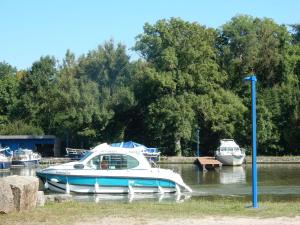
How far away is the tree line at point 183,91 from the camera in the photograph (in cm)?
6706

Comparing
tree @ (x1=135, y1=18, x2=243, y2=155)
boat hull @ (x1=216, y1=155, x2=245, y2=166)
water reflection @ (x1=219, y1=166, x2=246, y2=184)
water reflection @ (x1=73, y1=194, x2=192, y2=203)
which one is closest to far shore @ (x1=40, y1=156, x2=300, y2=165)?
boat hull @ (x1=216, y1=155, x2=245, y2=166)

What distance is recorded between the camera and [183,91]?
6781 cm

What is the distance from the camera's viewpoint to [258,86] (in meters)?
74.5

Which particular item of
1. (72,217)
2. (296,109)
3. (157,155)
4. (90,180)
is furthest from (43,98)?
(72,217)

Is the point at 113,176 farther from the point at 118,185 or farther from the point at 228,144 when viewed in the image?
the point at 228,144

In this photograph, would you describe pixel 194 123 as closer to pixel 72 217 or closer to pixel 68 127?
pixel 68 127

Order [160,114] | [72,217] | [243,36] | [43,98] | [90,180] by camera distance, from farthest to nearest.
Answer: [43,98]
[243,36]
[160,114]
[90,180]
[72,217]

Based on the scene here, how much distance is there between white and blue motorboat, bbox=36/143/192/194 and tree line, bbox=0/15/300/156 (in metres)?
34.8

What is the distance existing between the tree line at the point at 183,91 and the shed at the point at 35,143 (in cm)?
167

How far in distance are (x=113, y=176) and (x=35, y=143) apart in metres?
45.9

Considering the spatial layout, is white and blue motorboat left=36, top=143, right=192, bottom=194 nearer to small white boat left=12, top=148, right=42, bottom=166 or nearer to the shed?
small white boat left=12, top=148, right=42, bottom=166

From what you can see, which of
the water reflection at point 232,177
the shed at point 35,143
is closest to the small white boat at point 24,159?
the shed at point 35,143

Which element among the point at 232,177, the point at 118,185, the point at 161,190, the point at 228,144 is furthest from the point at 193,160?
the point at 118,185

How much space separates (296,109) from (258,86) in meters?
8.11
